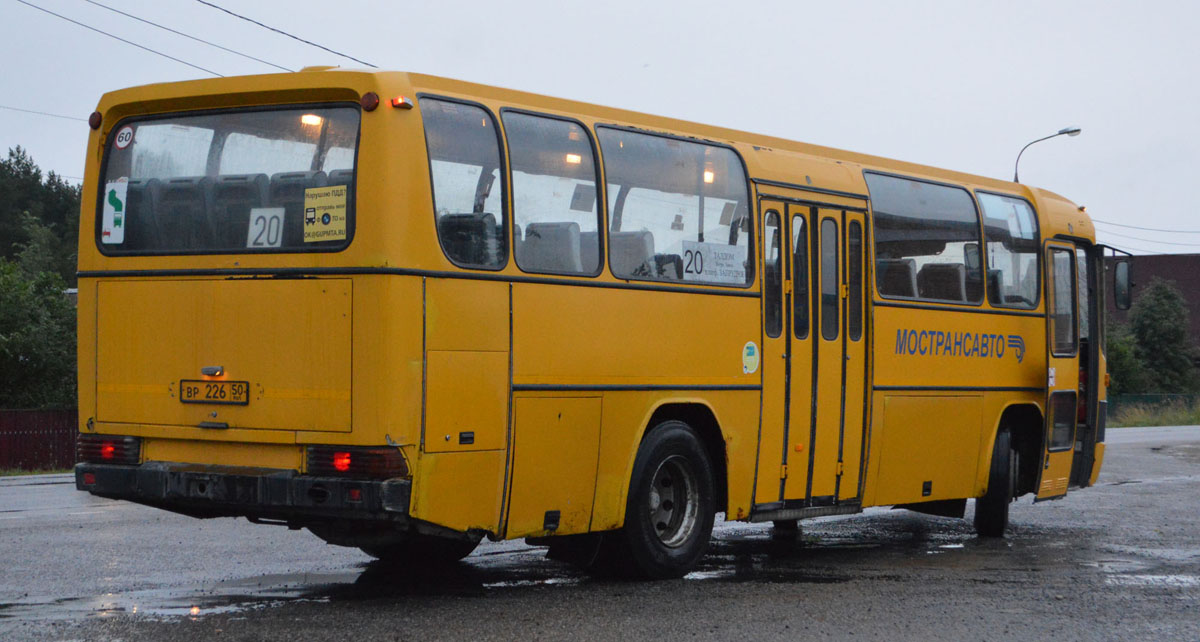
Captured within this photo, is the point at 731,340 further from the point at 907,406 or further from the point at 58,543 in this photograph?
the point at 58,543

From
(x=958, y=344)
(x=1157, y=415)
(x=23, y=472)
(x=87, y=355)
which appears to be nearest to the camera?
(x=87, y=355)

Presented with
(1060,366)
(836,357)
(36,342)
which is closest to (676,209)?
(836,357)

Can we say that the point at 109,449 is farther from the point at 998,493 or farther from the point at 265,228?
the point at 998,493

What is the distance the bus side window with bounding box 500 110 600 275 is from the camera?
9125 mm

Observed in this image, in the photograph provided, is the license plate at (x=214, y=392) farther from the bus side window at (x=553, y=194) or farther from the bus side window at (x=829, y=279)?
the bus side window at (x=829, y=279)

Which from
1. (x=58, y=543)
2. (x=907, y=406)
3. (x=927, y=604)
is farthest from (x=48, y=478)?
(x=927, y=604)

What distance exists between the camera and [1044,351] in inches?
558

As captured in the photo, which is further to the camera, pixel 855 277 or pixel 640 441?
pixel 855 277

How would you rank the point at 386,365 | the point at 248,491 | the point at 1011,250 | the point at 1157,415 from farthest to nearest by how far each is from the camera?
the point at 1157,415 < the point at 1011,250 < the point at 248,491 < the point at 386,365

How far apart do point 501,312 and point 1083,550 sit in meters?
6.19

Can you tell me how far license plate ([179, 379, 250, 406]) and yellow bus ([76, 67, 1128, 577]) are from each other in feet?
0.05

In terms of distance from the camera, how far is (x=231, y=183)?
8836 millimetres

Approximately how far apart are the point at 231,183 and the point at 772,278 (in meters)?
4.16

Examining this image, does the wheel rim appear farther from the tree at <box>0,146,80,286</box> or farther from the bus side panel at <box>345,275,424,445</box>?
the tree at <box>0,146,80,286</box>
